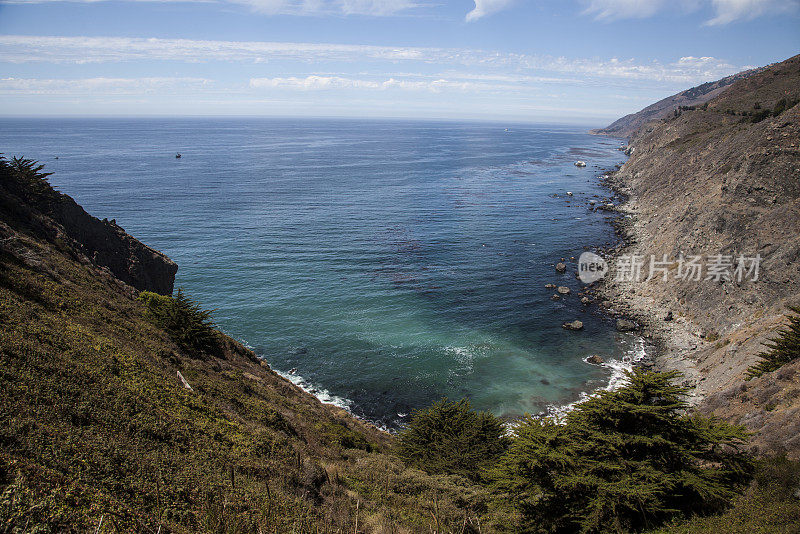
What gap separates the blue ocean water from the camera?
4144 centimetres

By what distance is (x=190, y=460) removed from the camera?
14336mm

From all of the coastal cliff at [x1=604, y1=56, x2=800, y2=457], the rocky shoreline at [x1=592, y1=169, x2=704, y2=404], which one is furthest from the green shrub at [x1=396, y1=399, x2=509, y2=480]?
the rocky shoreline at [x1=592, y1=169, x2=704, y2=404]

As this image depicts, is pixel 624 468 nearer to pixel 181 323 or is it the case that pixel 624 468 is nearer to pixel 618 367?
pixel 181 323

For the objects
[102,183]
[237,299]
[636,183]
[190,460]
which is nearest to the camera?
[190,460]

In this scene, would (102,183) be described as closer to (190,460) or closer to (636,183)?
(190,460)

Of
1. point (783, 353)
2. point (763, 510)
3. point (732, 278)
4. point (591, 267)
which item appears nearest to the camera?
point (763, 510)

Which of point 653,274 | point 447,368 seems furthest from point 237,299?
point 653,274

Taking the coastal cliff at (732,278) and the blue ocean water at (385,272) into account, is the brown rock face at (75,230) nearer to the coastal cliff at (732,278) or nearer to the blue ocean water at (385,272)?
the blue ocean water at (385,272)

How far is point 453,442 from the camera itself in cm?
2428

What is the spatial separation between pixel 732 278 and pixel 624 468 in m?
41.1

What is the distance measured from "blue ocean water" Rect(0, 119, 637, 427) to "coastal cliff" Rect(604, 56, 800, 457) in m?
6.95

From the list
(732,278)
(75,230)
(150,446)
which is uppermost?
(75,230)

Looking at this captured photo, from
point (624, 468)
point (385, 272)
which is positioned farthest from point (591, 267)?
point (624, 468)

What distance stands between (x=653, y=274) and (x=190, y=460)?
59652 mm
